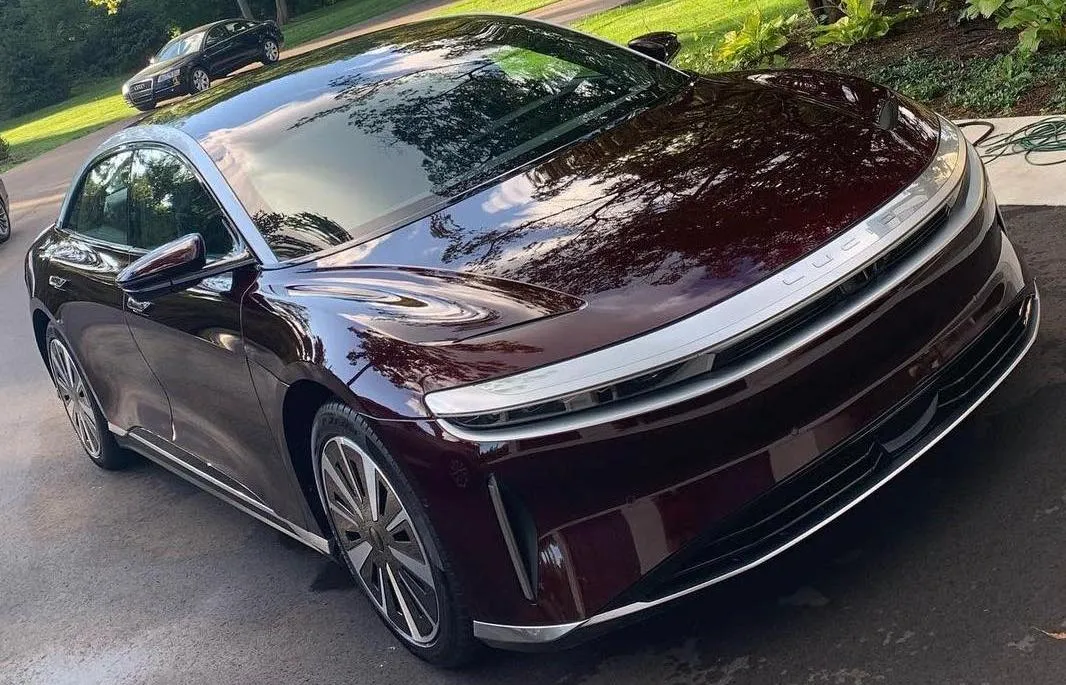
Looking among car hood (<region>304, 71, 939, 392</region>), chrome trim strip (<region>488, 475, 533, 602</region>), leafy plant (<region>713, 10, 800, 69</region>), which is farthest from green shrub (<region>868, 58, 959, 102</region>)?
chrome trim strip (<region>488, 475, 533, 602</region>)

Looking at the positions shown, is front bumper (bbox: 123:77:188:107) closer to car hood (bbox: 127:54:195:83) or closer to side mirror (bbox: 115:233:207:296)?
car hood (bbox: 127:54:195:83)

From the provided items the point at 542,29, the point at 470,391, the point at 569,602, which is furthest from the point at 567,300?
the point at 542,29

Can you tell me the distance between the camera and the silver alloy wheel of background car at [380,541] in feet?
11.1

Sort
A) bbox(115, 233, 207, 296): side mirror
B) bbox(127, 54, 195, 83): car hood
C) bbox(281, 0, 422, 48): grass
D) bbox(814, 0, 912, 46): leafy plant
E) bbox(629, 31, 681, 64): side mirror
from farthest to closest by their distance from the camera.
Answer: bbox(281, 0, 422, 48): grass, bbox(127, 54, 195, 83): car hood, bbox(814, 0, 912, 46): leafy plant, bbox(629, 31, 681, 64): side mirror, bbox(115, 233, 207, 296): side mirror

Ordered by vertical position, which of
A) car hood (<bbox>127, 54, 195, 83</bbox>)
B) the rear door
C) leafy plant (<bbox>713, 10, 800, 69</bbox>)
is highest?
the rear door

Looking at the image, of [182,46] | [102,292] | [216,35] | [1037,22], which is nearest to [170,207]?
[102,292]

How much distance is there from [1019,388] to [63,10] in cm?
5350

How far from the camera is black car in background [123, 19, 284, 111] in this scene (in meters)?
28.5

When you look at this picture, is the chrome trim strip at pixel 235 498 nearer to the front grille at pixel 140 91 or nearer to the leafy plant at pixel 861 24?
the leafy plant at pixel 861 24

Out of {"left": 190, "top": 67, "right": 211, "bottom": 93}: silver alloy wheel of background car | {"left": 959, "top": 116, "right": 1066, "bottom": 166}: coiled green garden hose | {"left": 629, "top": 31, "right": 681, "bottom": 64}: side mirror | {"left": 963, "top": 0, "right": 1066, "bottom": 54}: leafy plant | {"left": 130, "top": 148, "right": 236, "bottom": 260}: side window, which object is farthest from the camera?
{"left": 190, "top": 67, "right": 211, "bottom": 93}: silver alloy wheel of background car

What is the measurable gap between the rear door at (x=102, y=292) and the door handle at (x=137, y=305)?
0.31 ft

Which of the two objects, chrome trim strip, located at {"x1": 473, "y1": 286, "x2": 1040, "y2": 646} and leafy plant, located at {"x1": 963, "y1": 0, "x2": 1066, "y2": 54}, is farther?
Result: leafy plant, located at {"x1": 963, "y1": 0, "x2": 1066, "y2": 54}

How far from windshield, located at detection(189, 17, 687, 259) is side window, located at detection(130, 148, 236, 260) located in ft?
0.47

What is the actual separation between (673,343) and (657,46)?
9.49 ft
